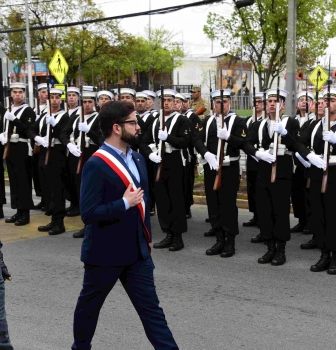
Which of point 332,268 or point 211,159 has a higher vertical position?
point 211,159

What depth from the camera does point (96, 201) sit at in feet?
13.8

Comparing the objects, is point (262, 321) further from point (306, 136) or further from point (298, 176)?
point (298, 176)

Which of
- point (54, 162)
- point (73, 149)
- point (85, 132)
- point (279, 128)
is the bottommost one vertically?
point (54, 162)

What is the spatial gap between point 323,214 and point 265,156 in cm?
90

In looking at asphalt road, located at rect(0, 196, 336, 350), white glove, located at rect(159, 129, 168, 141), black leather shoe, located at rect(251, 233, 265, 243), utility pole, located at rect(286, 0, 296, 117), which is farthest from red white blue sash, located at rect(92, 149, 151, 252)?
utility pole, located at rect(286, 0, 296, 117)

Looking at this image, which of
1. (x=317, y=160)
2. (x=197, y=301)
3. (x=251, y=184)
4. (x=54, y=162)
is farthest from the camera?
(x=54, y=162)

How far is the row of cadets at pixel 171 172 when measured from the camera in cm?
848

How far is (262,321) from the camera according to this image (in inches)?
224

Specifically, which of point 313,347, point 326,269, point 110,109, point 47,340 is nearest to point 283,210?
point 326,269

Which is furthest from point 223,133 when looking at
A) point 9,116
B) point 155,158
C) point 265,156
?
point 9,116

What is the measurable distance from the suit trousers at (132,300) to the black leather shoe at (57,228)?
519 centimetres

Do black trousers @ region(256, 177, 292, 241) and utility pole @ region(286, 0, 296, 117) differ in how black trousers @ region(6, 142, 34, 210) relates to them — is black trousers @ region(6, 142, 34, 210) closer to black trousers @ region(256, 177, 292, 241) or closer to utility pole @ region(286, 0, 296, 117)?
black trousers @ region(256, 177, 292, 241)

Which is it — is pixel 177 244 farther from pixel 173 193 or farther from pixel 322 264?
pixel 322 264

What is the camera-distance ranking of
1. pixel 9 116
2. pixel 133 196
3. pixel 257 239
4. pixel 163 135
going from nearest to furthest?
pixel 133 196
pixel 163 135
pixel 257 239
pixel 9 116
